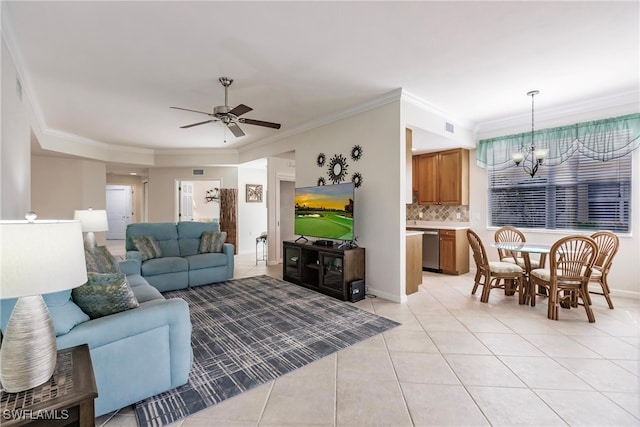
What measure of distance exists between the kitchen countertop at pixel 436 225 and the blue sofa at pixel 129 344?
480 cm

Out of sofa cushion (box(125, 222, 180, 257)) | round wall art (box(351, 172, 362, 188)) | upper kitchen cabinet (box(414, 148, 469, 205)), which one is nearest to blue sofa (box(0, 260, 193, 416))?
round wall art (box(351, 172, 362, 188))

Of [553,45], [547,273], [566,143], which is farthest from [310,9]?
[566,143]

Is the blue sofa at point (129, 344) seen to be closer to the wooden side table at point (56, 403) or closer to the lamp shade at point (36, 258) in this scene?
the wooden side table at point (56, 403)

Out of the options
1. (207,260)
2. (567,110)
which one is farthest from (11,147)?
(567,110)

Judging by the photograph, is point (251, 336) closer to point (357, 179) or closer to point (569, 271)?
point (357, 179)

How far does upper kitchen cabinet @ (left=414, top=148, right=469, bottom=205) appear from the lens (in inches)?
219

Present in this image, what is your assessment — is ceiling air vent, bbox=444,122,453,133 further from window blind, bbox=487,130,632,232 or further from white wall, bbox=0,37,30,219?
white wall, bbox=0,37,30,219

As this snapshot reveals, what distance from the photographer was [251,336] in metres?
2.91

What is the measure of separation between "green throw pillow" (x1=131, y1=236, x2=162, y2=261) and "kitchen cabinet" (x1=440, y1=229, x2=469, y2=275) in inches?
193

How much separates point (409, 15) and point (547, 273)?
323 centimetres

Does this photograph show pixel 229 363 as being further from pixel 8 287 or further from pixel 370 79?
pixel 370 79

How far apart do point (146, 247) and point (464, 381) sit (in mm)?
4504

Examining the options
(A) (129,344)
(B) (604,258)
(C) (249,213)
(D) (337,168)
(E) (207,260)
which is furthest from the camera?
(C) (249,213)

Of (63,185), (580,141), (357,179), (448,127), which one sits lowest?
(357,179)
